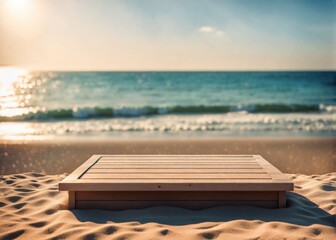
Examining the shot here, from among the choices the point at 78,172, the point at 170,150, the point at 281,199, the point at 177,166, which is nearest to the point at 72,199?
the point at 78,172

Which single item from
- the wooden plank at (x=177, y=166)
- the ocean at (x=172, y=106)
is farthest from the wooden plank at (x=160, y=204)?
the ocean at (x=172, y=106)

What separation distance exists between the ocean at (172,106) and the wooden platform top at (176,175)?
5274 mm

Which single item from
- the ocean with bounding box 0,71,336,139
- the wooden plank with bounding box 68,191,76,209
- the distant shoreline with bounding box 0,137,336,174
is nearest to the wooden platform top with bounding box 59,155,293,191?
the wooden plank with bounding box 68,191,76,209

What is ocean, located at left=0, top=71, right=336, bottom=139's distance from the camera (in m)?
11.5

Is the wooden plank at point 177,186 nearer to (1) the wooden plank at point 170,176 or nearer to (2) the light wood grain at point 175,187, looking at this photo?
(2) the light wood grain at point 175,187

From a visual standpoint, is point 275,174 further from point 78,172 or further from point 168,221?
point 78,172

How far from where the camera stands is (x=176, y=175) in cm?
419

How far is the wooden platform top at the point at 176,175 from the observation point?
12.7ft

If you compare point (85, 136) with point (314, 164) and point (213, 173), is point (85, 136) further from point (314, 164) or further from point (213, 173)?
point (213, 173)

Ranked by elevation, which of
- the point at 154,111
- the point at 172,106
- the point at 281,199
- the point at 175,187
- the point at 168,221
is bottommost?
the point at 168,221

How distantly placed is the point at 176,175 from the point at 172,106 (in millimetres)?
16320

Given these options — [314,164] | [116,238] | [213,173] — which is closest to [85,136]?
[314,164]

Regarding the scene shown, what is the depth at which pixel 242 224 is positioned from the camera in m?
3.63

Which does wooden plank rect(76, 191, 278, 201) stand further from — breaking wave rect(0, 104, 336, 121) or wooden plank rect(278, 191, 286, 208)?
breaking wave rect(0, 104, 336, 121)
